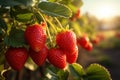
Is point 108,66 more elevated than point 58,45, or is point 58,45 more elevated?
point 58,45

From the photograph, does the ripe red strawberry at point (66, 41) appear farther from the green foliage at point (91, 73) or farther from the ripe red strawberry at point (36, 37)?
the green foliage at point (91, 73)

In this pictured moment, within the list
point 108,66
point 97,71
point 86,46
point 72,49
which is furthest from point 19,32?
point 108,66

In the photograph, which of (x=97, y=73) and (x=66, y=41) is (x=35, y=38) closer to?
(x=66, y=41)

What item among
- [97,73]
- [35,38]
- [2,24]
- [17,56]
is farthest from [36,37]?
[97,73]

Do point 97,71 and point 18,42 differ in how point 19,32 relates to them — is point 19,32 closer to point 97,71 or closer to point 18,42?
point 18,42

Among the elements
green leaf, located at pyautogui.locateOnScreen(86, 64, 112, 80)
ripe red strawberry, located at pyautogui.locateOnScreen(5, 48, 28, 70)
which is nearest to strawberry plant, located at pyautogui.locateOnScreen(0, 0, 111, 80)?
ripe red strawberry, located at pyautogui.locateOnScreen(5, 48, 28, 70)

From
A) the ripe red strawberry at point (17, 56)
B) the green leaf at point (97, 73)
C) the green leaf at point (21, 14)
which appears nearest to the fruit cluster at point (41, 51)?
the ripe red strawberry at point (17, 56)
